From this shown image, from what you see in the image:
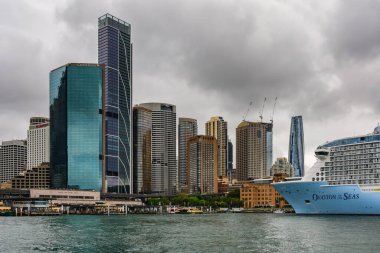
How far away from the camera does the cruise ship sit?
131m

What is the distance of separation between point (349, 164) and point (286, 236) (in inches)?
2222

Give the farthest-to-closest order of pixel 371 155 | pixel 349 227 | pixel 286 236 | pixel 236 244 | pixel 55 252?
pixel 371 155, pixel 349 227, pixel 286 236, pixel 236 244, pixel 55 252

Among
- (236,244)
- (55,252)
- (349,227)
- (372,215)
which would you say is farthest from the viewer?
(372,215)

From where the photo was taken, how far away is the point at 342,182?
138m

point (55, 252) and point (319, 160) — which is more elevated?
point (319, 160)

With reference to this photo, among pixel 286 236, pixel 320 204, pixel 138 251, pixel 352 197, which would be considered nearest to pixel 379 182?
pixel 352 197

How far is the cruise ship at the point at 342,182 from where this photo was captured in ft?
430

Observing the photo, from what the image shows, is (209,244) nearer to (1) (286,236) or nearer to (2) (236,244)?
(2) (236,244)

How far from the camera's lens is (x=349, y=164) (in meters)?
140

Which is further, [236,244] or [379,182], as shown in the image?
[379,182]

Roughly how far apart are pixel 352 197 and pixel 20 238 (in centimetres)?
8058

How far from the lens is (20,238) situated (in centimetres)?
9088

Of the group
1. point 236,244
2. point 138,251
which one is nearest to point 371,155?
point 236,244

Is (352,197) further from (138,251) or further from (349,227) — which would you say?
(138,251)
